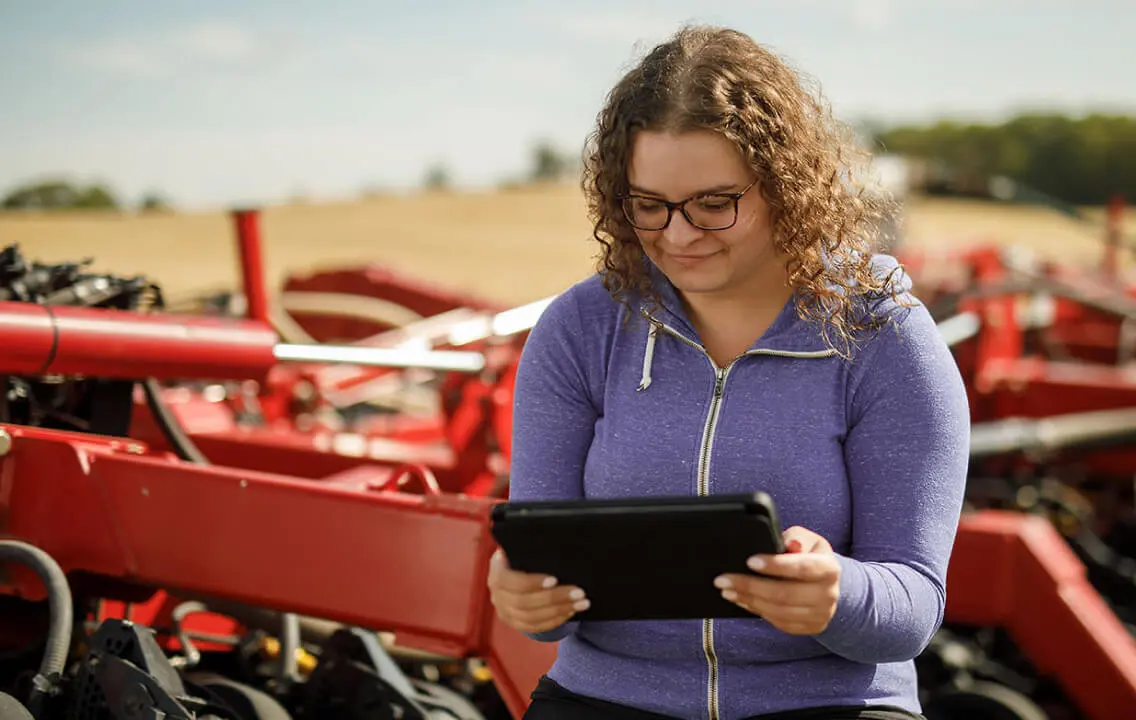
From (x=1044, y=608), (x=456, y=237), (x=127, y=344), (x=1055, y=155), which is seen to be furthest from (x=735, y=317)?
(x=1055, y=155)

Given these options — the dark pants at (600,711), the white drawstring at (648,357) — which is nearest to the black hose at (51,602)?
the dark pants at (600,711)

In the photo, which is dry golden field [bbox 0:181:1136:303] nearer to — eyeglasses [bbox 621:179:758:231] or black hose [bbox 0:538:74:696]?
black hose [bbox 0:538:74:696]

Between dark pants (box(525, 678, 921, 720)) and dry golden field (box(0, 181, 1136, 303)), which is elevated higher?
dark pants (box(525, 678, 921, 720))

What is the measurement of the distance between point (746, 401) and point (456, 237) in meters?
24.1

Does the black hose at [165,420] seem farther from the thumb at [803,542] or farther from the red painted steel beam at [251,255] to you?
the red painted steel beam at [251,255]

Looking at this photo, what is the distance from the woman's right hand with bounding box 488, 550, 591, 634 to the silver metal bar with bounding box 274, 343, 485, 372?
4.73ft

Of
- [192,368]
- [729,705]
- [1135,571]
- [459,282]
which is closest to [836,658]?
[729,705]

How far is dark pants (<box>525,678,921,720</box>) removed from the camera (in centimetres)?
154

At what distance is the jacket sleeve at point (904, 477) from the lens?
1.47 metres

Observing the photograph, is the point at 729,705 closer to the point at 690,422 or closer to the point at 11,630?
the point at 690,422

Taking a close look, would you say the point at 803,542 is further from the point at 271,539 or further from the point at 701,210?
the point at 271,539

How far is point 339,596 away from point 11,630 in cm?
77

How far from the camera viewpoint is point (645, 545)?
1362 mm

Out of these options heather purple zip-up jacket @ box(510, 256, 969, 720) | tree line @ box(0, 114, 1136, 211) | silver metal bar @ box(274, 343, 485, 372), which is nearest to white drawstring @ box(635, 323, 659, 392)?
heather purple zip-up jacket @ box(510, 256, 969, 720)
